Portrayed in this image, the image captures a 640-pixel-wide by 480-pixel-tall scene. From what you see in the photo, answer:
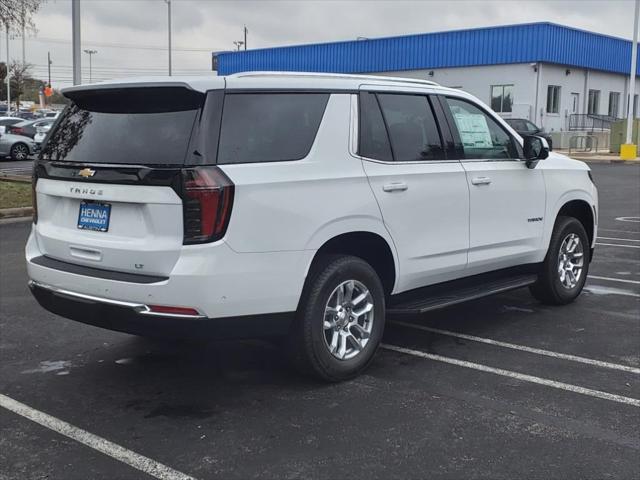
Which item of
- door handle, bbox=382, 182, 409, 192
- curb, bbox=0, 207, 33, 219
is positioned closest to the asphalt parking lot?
door handle, bbox=382, 182, 409, 192

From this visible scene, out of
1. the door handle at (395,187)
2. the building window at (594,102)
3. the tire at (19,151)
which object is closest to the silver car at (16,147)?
the tire at (19,151)

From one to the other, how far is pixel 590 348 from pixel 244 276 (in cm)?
293

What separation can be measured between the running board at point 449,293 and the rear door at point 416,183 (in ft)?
0.40

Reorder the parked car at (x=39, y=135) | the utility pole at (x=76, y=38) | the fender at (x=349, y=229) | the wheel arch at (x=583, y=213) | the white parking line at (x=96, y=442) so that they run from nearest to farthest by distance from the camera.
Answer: the white parking line at (x=96, y=442) < the fender at (x=349, y=229) < the wheel arch at (x=583, y=213) < the utility pole at (x=76, y=38) < the parked car at (x=39, y=135)

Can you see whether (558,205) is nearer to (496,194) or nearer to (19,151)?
(496,194)

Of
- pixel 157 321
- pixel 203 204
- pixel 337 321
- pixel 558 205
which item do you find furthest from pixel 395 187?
pixel 558 205

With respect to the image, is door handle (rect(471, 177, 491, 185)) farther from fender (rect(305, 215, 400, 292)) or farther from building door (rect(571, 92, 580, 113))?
building door (rect(571, 92, 580, 113))

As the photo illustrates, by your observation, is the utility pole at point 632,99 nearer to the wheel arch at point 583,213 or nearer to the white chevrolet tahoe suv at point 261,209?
the wheel arch at point 583,213

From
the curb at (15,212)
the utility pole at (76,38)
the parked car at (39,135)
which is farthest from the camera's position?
the parked car at (39,135)

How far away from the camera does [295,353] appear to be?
15.1 feet

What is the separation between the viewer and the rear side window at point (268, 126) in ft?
13.9

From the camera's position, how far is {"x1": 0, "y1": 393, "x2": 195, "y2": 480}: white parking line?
141 inches

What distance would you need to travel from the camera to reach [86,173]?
4.40 meters

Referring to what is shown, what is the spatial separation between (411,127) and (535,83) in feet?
117
